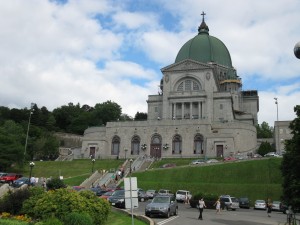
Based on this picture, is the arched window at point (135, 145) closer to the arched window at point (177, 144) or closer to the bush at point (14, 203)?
the arched window at point (177, 144)

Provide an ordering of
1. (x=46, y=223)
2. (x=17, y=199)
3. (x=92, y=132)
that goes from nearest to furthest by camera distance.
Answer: (x=46, y=223)
(x=17, y=199)
(x=92, y=132)

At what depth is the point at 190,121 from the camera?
80.0m

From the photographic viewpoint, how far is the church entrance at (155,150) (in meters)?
80.6

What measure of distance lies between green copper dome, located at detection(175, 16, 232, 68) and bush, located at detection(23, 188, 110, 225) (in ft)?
283

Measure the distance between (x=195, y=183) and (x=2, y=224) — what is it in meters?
38.9

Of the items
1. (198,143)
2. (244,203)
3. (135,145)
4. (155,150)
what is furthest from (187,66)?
(244,203)

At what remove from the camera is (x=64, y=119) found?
133000 mm

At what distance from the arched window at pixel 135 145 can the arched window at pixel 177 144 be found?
718cm

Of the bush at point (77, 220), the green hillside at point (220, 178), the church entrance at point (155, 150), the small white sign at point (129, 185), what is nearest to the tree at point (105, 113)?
the church entrance at point (155, 150)

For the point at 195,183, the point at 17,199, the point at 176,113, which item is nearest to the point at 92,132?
the point at 176,113

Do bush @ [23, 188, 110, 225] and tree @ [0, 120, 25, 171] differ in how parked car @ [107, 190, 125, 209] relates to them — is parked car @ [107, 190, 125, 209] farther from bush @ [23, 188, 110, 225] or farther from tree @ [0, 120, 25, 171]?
tree @ [0, 120, 25, 171]

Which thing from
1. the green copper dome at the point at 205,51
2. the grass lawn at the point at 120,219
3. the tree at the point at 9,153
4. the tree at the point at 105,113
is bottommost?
the grass lawn at the point at 120,219

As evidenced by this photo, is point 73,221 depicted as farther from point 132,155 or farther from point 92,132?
point 92,132

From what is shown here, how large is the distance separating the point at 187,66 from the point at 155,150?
22803 mm
